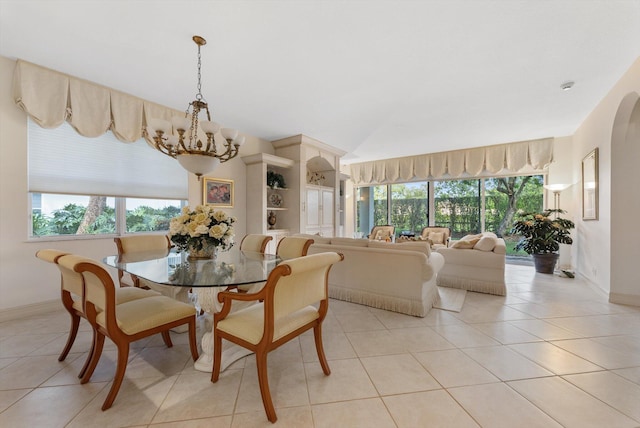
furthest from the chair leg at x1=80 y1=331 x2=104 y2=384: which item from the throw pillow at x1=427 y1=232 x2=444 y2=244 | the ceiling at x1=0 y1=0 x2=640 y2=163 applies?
the throw pillow at x1=427 y1=232 x2=444 y2=244

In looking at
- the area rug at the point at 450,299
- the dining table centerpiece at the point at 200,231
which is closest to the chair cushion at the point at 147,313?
the dining table centerpiece at the point at 200,231

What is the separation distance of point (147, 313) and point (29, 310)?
228cm

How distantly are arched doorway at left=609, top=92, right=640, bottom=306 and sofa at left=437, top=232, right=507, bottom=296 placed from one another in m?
1.18

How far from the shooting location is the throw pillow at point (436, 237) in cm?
566

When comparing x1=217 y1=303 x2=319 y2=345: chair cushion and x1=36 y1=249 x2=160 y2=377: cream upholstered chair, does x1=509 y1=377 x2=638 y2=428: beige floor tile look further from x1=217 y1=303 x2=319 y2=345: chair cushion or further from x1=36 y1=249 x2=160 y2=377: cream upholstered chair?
x1=36 y1=249 x2=160 y2=377: cream upholstered chair

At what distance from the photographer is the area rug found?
304 centimetres

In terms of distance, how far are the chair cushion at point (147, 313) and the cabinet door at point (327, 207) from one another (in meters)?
3.82

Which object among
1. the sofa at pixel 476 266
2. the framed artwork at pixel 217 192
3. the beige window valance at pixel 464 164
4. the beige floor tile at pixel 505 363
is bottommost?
the beige floor tile at pixel 505 363

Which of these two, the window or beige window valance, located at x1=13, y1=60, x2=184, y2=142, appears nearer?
beige window valance, located at x1=13, y1=60, x2=184, y2=142

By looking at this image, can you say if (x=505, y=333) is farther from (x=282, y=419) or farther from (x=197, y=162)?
(x=197, y=162)

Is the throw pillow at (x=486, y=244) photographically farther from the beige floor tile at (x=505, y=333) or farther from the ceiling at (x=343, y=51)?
the ceiling at (x=343, y=51)

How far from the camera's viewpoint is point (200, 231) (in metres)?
2.15

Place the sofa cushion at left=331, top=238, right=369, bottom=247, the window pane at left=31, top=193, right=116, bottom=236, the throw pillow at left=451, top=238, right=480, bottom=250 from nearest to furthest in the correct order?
the window pane at left=31, top=193, right=116, bottom=236 < the sofa cushion at left=331, top=238, right=369, bottom=247 < the throw pillow at left=451, top=238, right=480, bottom=250

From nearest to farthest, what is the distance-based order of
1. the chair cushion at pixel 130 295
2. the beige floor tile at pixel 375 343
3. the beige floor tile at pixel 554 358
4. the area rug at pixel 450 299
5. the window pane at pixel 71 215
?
1. the beige floor tile at pixel 554 358
2. the chair cushion at pixel 130 295
3. the beige floor tile at pixel 375 343
4. the window pane at pixel 71 215
5. the area rug at pixel 450 299
